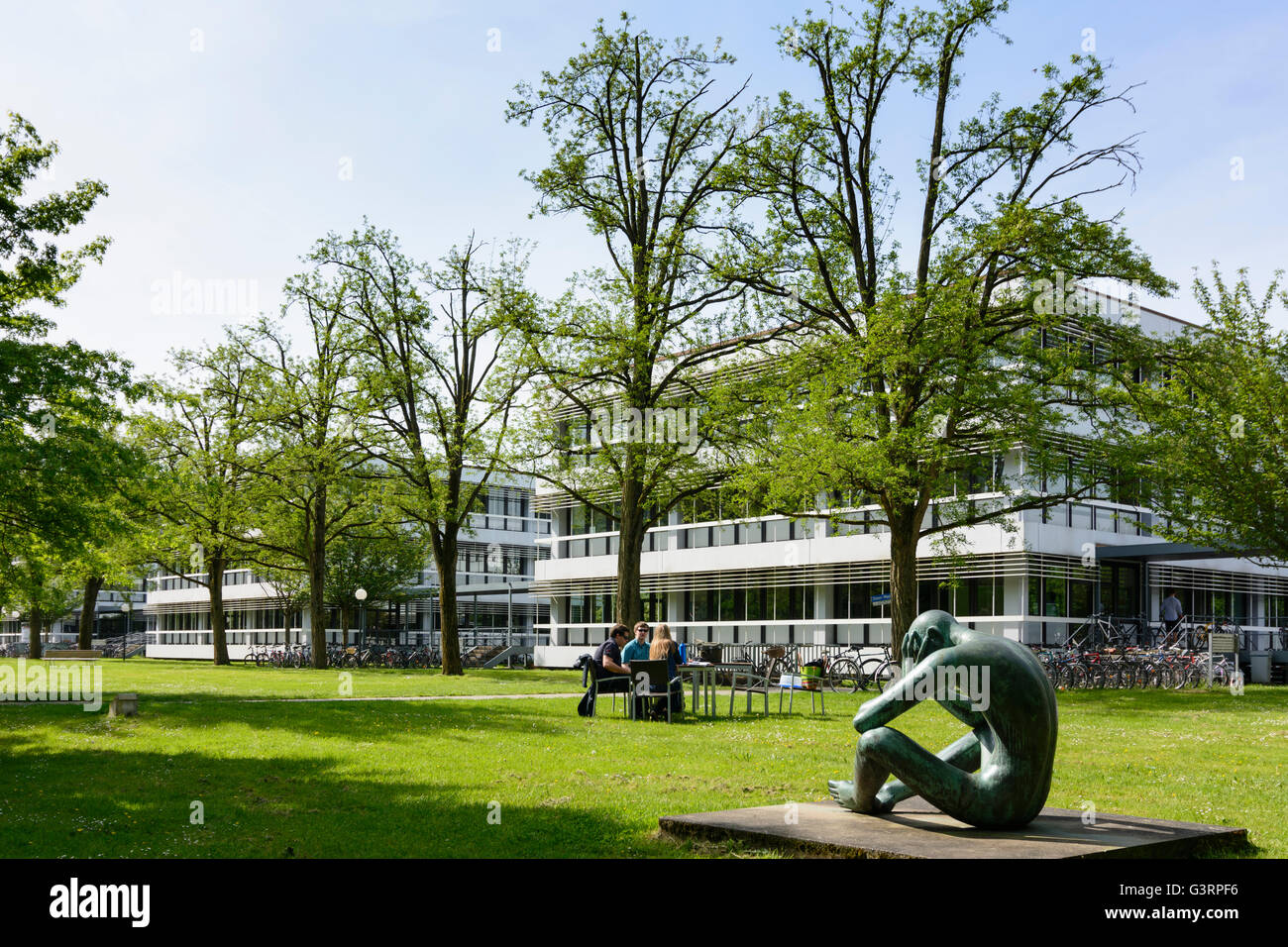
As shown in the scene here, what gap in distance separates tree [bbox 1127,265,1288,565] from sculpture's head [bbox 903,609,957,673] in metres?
18.5

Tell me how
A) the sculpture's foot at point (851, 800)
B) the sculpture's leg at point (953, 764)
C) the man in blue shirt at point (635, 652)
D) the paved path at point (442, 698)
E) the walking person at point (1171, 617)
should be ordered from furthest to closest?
the walking person at point (1171, 617) → the paved path at point (442, 698) → the man in blue shirt at point (635, 652) → the sculpture's foot at point (851, 800) → the sculpture's leg at point (953, 764)

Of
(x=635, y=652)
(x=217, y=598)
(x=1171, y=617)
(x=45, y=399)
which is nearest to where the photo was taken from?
(x=45, y=399)

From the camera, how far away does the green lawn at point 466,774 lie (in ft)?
27.3

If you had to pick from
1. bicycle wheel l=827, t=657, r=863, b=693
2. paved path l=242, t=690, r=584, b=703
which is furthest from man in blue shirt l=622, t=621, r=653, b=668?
bicycle wheel l=827, t=657, r=863, b=693

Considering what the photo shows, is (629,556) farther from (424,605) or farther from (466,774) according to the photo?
(424,605)

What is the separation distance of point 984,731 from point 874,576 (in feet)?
106

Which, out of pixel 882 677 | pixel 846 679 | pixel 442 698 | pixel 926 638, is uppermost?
pixel 926 638

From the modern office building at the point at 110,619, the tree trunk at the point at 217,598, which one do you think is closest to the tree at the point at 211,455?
the tree trunk at the point at 217,598

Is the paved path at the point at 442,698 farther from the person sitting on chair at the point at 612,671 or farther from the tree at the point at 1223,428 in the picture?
the tree at the point at 1223,428

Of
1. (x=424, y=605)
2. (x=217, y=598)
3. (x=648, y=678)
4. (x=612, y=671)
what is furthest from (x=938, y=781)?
(x=424, y=605)

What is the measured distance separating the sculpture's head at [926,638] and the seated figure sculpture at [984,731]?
8cm

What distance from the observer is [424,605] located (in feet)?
243

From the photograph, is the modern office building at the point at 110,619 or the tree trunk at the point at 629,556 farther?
the modern office building at the point at 110,619
